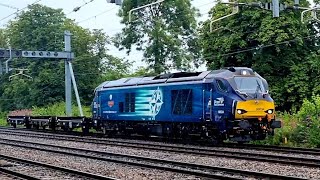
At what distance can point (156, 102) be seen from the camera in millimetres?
25266

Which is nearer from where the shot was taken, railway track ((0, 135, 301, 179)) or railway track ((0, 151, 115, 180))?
railway track ((0, 135, 301, 179))

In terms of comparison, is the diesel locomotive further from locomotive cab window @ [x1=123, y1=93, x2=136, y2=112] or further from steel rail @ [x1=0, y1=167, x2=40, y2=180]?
steel rail @ [x1=0, y1=167, x2=40, y2=180]

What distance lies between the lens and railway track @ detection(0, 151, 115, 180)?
13.5 m

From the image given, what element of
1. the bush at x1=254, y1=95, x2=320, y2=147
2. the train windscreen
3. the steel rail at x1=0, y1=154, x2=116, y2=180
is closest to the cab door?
the train windscreen

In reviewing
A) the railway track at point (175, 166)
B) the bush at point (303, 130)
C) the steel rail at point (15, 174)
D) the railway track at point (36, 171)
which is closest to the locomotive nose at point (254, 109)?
the bush at point (303, 130)

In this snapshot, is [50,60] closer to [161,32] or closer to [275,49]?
[161,32]

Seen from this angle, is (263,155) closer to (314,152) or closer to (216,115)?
(314,152)

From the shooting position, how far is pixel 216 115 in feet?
69.8

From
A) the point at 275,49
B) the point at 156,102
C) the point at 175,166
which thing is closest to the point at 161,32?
the point at 275,49

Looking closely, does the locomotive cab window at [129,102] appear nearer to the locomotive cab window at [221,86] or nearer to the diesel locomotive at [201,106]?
the diesel locomotive at [201,106]

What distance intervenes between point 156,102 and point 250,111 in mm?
5571

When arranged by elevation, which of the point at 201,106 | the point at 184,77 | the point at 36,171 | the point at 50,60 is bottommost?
the point at 36,171

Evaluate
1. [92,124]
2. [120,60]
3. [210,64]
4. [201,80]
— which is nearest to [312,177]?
[201,80]

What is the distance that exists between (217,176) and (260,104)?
911 centimetres
